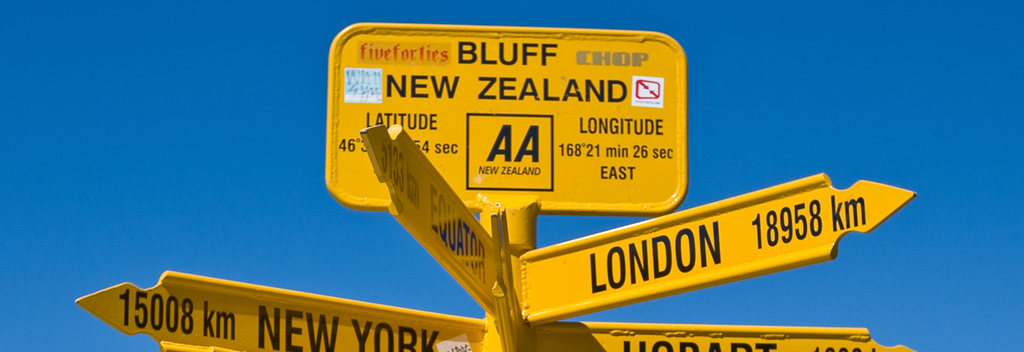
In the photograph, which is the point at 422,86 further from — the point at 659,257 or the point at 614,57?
the point at 659,257

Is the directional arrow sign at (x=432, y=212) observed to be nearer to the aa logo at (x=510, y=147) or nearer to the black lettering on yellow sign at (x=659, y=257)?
the black lettering on yellow sign at (x=659, y=257)

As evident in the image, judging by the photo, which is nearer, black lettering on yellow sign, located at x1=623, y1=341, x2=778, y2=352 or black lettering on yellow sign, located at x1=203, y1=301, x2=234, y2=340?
black lettering on yellow sign, located at x1=203, y1=301, x2=234, y2=340

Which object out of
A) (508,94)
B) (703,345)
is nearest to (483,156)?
(508,94)

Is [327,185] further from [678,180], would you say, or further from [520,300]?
[678,180]

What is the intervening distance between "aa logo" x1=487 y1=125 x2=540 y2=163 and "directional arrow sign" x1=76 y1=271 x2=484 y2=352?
0.64m

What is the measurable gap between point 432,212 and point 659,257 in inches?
40.1

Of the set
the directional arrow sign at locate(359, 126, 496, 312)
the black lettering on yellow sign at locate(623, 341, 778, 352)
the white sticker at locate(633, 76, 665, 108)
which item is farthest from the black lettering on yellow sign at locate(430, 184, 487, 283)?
the white sticker at locate(633, 76, 665, 108)

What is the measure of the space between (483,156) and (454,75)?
Result: 1.13ft

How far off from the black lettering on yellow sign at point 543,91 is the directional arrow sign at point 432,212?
0.76 m

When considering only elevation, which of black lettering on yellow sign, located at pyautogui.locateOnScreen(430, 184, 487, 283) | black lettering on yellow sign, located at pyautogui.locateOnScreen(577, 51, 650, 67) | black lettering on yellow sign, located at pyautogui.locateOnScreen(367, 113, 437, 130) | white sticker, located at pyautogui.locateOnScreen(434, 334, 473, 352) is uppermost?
black lettering on yellow sign, located at pyautogui.locateOnScreen(577, 51, 650, 67)

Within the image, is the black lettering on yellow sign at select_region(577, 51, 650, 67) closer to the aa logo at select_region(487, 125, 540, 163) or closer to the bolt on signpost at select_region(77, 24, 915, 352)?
the bolt on signpost at select_region(77, 24, 915, 352)

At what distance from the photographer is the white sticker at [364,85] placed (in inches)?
175

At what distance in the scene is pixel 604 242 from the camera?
4.13 m

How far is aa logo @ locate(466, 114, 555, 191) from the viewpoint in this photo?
14.4 feet
